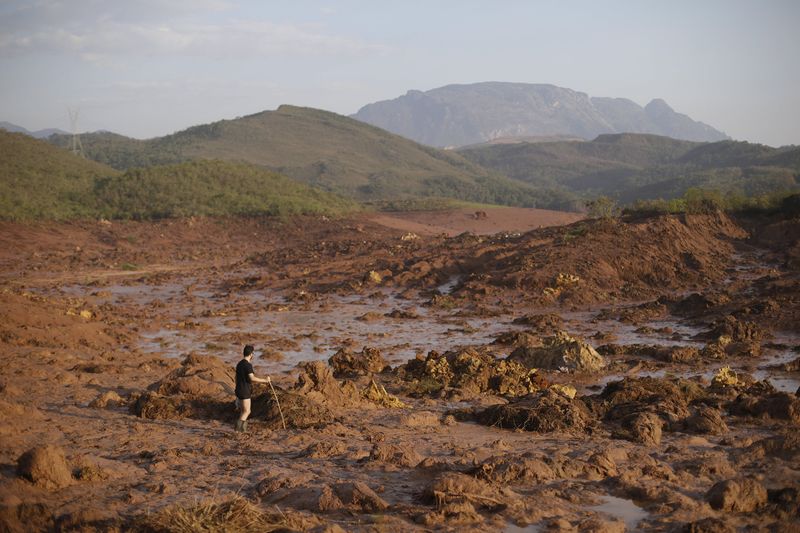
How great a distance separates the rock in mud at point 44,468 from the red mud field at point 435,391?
0.02 metres

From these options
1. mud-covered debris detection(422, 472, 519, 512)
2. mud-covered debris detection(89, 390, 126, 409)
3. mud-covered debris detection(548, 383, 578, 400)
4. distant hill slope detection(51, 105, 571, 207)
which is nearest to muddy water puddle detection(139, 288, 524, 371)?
mud-covered debris detection(89, 390, 126, 409)

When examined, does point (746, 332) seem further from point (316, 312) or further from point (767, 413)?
point (316, 312)

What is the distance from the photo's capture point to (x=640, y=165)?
369ft

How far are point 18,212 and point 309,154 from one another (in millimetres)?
58863

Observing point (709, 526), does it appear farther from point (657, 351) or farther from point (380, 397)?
point (657, 351)

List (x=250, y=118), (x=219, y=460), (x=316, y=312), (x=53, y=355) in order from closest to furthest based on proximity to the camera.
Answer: (x=219, y=460), (x=53, y=355), (x=316, y=312), (x=250, y=118)

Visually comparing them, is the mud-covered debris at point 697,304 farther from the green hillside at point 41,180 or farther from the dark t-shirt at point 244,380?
the green hillside at point 41,180

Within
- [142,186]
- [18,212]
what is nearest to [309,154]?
[142,186]

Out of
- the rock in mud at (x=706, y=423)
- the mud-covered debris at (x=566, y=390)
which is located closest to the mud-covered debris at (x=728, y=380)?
the rock in mud at (x=706, y=423)

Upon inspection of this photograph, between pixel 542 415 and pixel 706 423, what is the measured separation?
6.11 feet

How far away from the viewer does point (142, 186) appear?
4044 cm

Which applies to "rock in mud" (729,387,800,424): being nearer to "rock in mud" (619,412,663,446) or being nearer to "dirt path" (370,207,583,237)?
"rock in mud" (619,412,663,446)

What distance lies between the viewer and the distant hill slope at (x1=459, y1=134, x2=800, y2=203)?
6881cm

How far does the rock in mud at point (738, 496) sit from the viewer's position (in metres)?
6.27
